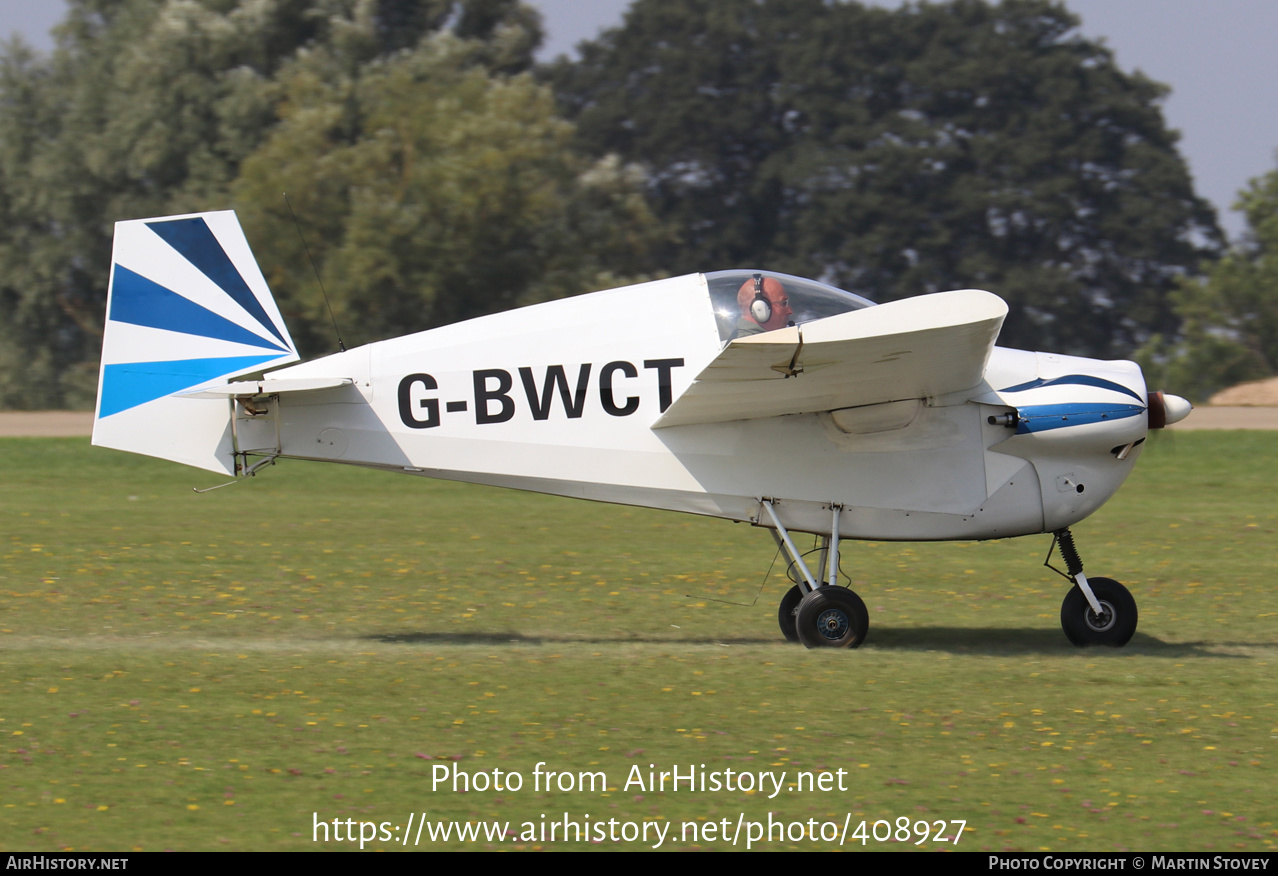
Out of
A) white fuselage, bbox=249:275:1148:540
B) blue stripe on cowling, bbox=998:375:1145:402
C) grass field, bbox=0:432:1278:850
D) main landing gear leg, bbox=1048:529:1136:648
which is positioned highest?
blue stripe on cowling, bbox=998:375:1145:402

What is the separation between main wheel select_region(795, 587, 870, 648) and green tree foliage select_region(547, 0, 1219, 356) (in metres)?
42.0

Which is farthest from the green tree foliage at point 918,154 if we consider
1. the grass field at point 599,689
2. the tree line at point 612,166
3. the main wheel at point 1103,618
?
the main wheel at point 1103,618

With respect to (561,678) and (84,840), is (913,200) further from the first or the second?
(84,840)

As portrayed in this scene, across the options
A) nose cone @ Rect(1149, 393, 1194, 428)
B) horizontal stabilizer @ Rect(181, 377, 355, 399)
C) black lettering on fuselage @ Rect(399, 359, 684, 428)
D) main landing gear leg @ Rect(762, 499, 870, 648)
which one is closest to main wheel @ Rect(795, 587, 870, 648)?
main landing gear leg @ Rect(762, 499, 870, 648)

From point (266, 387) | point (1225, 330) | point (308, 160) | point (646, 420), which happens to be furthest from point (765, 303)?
point (1225, 330)

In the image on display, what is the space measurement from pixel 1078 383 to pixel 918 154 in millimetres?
45609

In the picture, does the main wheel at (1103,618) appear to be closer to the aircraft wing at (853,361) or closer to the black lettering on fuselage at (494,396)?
the aircraft wing at (853,361)

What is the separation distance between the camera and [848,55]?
5878 cm

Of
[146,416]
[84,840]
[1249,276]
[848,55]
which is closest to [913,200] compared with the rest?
[848,55]

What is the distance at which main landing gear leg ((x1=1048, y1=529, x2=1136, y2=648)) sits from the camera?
10234mm

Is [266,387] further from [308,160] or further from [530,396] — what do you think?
[308,160]

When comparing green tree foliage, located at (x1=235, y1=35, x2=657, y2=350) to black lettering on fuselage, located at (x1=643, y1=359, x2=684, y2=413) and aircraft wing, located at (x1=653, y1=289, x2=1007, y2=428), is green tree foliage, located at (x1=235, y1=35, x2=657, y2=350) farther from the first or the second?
aircraft wing, located at (x1=653, y1=289, x2=1007, y2=428)

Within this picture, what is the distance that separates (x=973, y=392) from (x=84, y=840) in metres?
6.43

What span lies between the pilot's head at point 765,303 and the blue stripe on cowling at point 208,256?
3417 mm
